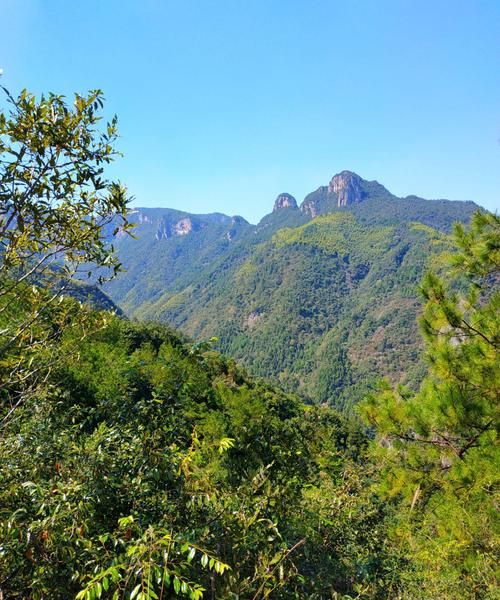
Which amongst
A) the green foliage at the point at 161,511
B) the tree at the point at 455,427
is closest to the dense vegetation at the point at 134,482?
the green foliage at the point at 161,511

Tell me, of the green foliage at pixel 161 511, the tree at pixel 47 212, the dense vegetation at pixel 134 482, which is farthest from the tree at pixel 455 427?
the tree at pixel 47 212

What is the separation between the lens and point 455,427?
611cm

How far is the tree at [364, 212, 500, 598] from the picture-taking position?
5.53m

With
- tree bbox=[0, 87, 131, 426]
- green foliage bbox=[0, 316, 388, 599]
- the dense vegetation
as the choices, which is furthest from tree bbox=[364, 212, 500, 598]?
tree bbox=[0, 87, 131, 426]

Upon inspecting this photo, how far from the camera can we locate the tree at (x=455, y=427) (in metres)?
5.53

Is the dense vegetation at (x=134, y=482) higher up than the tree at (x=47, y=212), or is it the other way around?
the tree at (x=47, y=212)

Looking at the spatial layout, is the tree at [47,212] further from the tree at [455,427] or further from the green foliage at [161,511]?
the tree at [455,427]

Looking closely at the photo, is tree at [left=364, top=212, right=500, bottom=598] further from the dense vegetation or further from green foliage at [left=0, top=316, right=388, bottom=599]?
green foliage at [left=0, top=316, right=388, bottom=599]

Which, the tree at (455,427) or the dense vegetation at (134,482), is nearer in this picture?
the dense vegetation at (134,482)

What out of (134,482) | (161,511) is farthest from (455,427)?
(134,482)

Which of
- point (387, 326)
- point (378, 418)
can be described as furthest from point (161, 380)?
point (387, 326)

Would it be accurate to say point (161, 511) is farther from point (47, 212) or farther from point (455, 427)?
point (455, 427)

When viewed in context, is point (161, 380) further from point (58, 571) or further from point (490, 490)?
point (490, 490)

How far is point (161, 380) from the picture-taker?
3.39m
